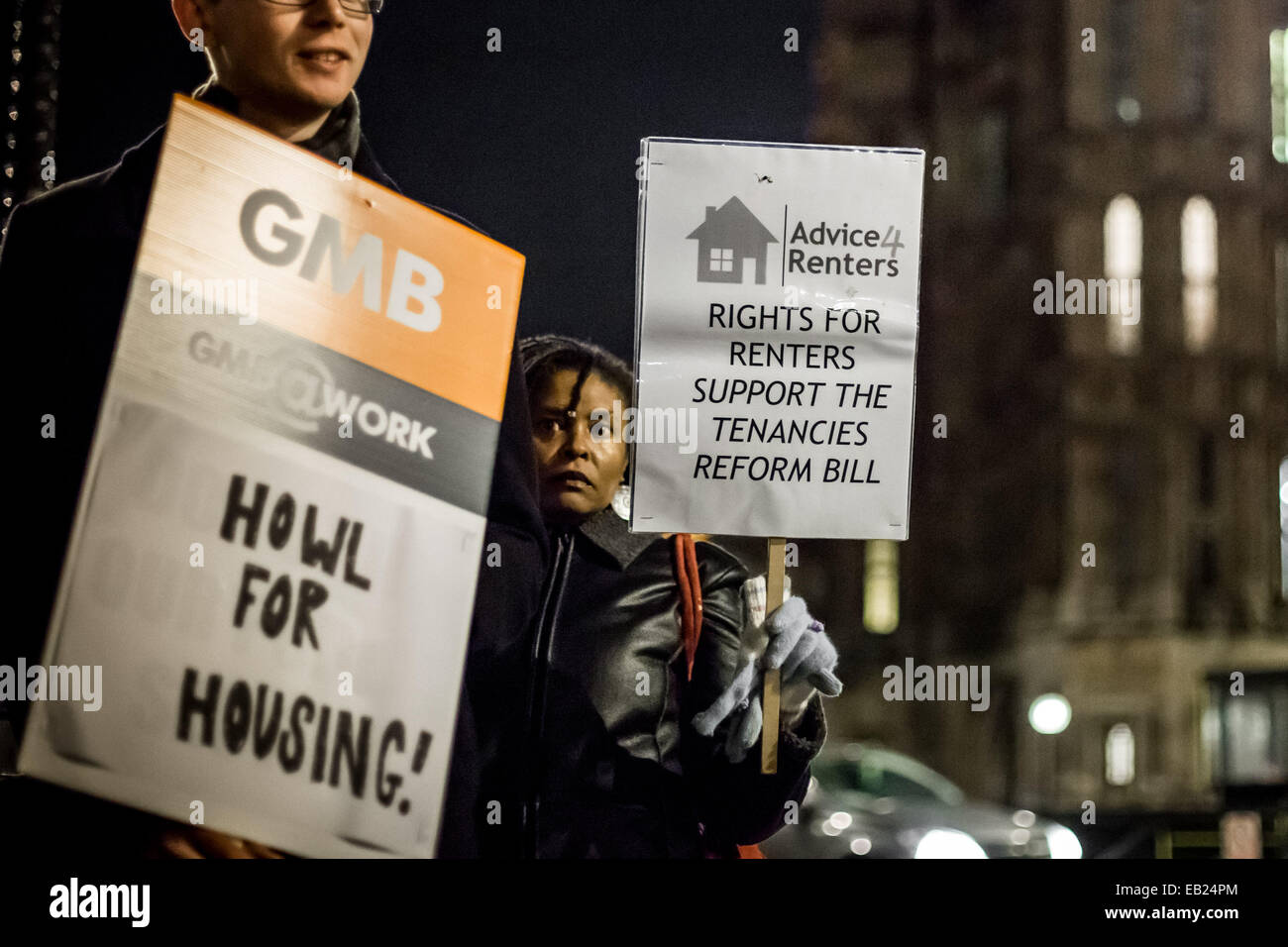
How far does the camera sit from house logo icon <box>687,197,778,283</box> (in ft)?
12.6

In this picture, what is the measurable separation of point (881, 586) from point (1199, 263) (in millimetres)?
4908

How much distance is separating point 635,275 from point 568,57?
0.62 meters

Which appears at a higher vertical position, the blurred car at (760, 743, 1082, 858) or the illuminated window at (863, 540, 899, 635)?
the illuminated window at (863, 540, 899, 635)

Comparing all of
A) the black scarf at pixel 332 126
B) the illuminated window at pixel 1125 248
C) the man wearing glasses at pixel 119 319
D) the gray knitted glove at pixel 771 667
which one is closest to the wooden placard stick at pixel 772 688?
the gray knitted glove at pixel 771 667

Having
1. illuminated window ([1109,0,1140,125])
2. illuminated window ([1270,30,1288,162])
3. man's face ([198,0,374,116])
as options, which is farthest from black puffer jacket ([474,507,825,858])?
illuminated window ([1109,0,1140,125])

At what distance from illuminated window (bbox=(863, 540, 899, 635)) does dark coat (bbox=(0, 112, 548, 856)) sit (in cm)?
113

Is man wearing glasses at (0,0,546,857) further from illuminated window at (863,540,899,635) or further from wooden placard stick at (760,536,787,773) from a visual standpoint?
illuminated window at (863,540,899,635)

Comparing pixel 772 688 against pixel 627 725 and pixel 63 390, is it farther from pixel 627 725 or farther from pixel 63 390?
pixel 63 390

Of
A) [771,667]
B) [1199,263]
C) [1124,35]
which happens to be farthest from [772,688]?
[1199,263]

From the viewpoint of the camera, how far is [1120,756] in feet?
13.0

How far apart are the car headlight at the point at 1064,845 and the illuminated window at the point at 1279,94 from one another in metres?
2.04
